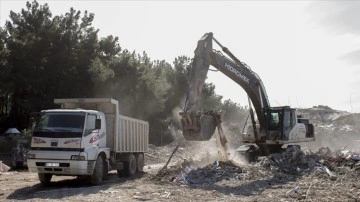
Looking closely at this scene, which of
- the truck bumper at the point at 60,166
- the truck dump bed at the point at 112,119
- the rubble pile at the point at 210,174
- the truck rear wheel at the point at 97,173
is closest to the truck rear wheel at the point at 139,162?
the truck dump bed at the point at 112,119

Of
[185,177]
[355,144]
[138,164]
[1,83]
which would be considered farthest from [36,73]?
[355,144]

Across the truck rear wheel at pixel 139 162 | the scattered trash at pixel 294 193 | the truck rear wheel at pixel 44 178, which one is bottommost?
the scattered trash at pixel 294 193

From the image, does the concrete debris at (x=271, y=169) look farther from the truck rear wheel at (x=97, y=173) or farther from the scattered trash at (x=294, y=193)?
the scattered trash at (x=294, y=193)

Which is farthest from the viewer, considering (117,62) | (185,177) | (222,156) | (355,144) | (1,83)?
(117,62)

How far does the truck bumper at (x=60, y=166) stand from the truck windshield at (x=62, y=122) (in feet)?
3.43

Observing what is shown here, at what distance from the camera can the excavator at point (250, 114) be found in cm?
1616

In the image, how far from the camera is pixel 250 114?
67.3ft

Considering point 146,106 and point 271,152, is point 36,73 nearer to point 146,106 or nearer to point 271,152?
point 146,106

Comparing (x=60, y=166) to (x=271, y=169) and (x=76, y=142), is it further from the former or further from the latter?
(x=271, y=169)

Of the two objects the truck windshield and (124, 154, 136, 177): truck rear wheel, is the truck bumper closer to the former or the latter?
the truck windshield

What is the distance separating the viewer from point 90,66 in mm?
34562

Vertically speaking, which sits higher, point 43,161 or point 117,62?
point 117,62

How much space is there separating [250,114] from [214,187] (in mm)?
7202

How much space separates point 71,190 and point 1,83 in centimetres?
1991
